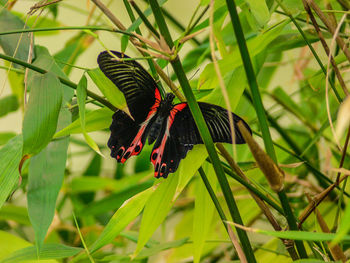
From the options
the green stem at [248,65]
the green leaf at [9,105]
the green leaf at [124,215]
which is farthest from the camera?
the green leaf at [9,105]

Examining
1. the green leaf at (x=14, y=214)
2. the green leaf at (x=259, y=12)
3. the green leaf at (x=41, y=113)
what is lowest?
the green leaf at (x=14, y=214)

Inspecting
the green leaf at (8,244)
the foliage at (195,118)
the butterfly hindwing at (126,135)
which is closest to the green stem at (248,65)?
the foliage at (195,118)

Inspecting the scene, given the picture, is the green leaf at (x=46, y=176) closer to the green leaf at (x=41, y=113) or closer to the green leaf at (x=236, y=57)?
the green leaf at (x=41, y=113)

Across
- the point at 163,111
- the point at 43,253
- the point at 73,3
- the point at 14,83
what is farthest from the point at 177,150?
the point at 73,3

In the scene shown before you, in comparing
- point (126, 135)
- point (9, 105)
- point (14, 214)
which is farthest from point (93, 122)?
point (14, 214)

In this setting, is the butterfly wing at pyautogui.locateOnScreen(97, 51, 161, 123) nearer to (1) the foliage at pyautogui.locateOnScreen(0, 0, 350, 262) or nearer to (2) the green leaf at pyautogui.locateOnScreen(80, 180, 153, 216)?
(1) the foliage at pyautogui.locateOnScreen(0, 0, 350, 262)

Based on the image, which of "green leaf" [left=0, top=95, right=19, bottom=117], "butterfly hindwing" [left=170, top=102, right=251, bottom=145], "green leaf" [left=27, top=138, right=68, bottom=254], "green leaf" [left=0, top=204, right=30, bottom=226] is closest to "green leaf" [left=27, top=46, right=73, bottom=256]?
"green leaf" [left=27, top=138, right=68, bottom=254]
